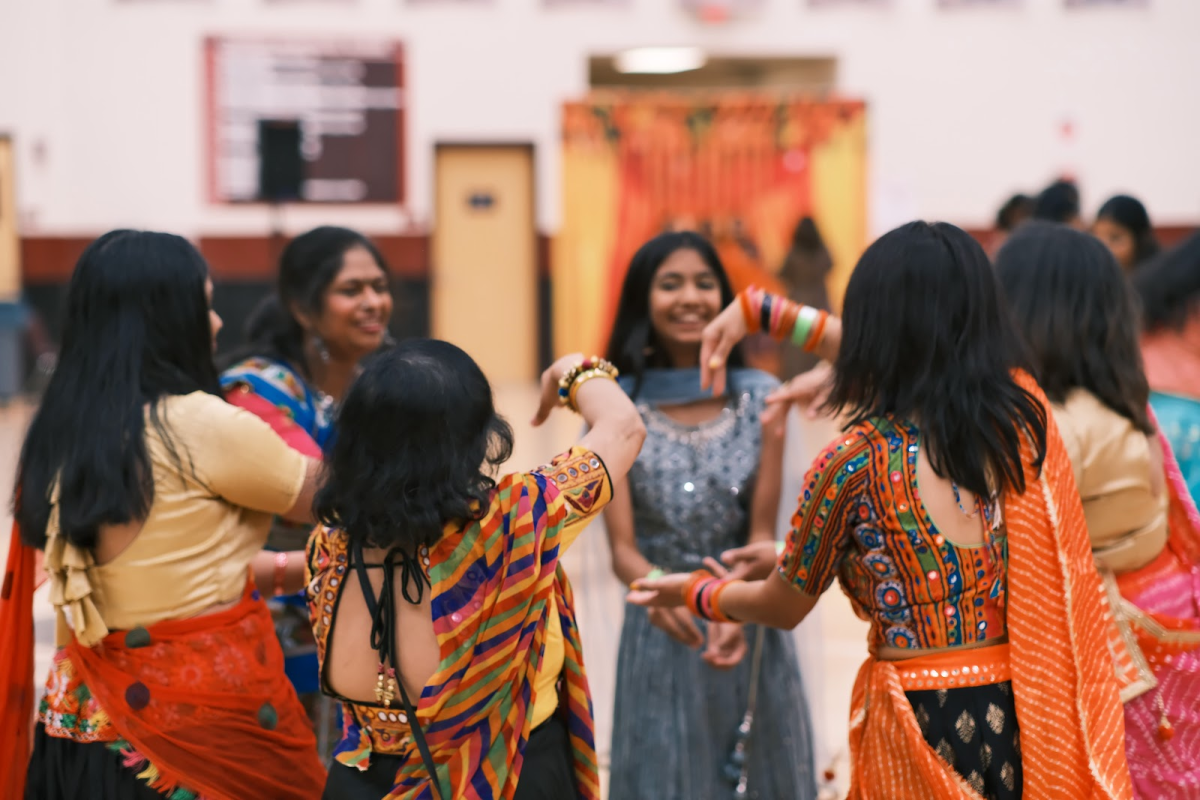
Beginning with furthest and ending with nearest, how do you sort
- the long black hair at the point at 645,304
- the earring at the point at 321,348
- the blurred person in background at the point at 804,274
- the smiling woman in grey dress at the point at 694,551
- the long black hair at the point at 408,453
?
the blurred person in background at the point at 804,274
the earring at the point at 321,348
the long black hair at the point at 645,304
the smiling woman in grey dress at the point at 694,551
the long black hair at the point at 408,453

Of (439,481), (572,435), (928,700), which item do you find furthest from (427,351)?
(572,435)

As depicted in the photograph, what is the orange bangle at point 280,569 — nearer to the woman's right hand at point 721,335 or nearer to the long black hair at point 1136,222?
the woman's right hand at point 721,335

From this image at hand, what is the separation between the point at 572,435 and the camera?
8969 millimetres

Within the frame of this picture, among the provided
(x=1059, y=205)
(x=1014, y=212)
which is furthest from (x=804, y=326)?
(x=1014, y=212)

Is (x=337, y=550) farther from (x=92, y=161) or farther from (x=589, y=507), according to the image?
(x=92, y=161)

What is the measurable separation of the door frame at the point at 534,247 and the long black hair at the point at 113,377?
10.6m

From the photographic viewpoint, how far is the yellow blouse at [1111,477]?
218cm

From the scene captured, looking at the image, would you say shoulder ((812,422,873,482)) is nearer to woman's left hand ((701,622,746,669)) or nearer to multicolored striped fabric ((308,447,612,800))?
multicolored striped fabric ((308,447,612,800))

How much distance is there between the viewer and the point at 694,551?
261cm

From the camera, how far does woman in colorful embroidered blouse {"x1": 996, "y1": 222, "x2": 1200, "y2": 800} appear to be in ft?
7.16

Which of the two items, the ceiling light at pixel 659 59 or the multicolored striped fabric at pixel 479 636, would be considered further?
the ceiling light at pixel 659 59

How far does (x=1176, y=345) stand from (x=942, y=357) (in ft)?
4.63

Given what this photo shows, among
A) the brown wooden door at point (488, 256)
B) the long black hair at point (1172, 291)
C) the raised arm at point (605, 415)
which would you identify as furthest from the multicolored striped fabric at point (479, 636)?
the brown wooden door at point (488, 256)

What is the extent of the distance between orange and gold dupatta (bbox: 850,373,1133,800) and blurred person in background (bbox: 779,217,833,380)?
342 inches
